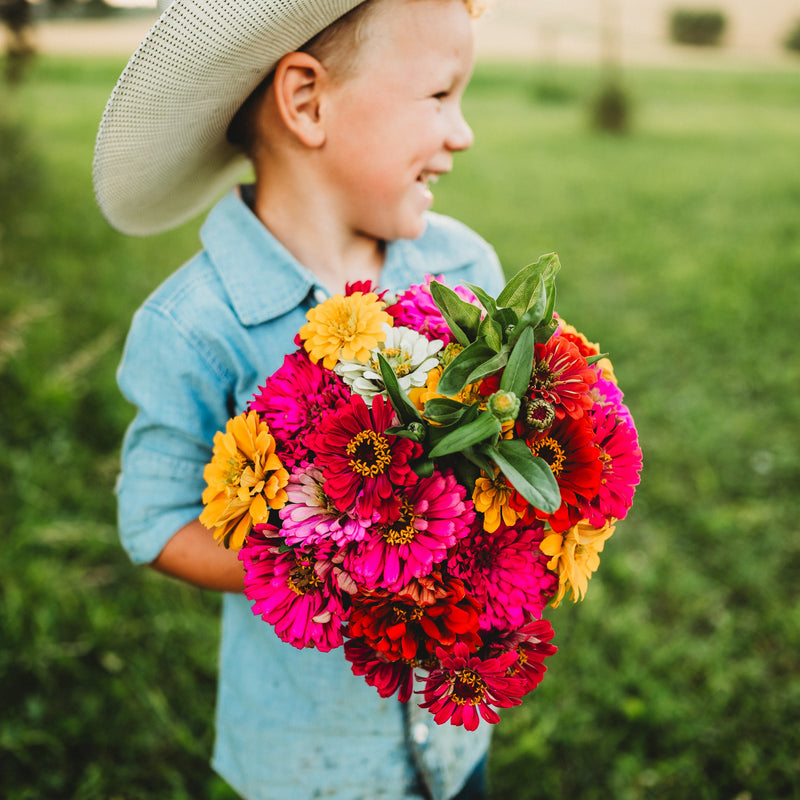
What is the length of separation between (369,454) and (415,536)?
104mm

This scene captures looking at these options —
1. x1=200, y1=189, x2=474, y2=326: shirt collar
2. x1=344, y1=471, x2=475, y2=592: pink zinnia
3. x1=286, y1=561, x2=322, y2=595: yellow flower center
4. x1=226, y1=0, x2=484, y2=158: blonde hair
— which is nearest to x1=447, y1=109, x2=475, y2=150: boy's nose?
x1=226, y1=0, x2=484, y2=158: blonde hair

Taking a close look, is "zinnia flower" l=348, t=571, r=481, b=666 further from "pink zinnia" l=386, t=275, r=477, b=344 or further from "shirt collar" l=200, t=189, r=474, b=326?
"shirt collar" l=200, t=189, r=474, b=326

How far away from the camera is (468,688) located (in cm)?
81

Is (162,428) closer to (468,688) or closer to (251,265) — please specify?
(251,265)

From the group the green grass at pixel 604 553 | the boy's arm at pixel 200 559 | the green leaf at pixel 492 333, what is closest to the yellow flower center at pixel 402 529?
the green leaf at pixel 492 333

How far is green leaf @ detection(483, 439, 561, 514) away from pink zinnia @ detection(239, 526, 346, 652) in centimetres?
23

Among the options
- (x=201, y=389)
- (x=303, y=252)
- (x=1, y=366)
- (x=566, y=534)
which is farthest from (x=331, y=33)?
(x=1, y=366)

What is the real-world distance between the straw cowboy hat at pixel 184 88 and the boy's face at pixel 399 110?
85 mm

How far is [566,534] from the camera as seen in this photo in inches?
33.6

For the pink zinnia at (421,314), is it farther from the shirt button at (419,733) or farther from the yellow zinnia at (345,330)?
the shirt button at (419,733)

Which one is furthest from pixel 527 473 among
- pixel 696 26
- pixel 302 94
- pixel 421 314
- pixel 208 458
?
pixel 696 26

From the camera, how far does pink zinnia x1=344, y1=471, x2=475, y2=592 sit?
0.76 metres

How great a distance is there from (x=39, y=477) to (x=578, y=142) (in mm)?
7909

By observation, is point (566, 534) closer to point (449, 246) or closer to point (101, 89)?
point (449, 246)
